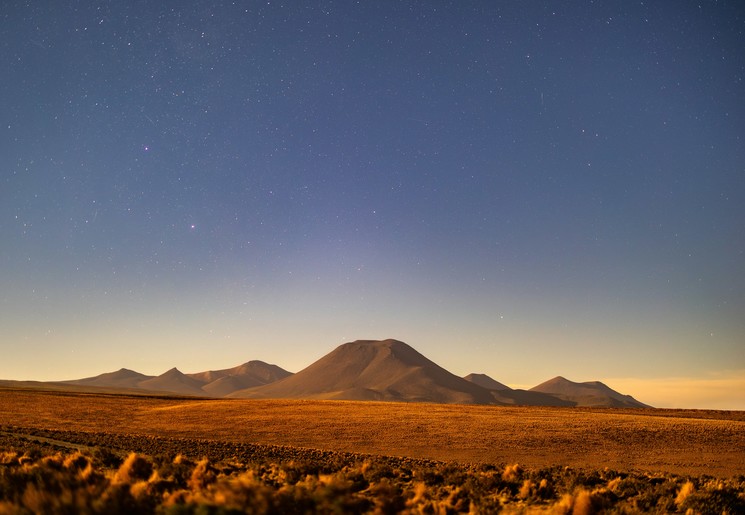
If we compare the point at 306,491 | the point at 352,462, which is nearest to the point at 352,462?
the point at 352,462

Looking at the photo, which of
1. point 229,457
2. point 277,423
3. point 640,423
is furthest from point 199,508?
point 640,423

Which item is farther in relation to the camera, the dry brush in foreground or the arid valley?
the arid valley

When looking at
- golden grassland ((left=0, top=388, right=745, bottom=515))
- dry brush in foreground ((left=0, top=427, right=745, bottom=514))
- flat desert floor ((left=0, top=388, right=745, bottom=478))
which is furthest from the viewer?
flat desert floor ((left=0, top=388, right=745, bottom=478))

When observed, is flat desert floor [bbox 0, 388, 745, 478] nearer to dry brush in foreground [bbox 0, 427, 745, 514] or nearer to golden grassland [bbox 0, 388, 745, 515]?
golden grassland [bbox 0, 388, 745, 515]

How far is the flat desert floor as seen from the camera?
29.7 meters

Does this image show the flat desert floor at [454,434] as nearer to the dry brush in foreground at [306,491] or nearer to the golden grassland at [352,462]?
the golden grassland at [352,462]

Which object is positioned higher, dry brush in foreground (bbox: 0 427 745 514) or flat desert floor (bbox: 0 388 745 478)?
dry brush in foreground (bbox: 0 427 745 514)

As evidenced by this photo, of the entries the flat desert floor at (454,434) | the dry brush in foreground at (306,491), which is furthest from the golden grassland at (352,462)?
the flat desert floor at (454,434)

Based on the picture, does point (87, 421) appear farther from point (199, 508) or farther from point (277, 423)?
point (199, 508)

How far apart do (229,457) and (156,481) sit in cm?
1477

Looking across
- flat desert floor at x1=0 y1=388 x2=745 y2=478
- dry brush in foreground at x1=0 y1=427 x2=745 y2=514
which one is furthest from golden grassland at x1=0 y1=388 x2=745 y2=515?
flat desert floor at x1=0 y1=388 x2=745 y2=478

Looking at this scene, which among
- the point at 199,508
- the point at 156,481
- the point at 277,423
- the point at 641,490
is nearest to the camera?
the point at 199,508

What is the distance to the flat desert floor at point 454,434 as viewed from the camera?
29.7 m

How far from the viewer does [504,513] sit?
11969 mm
